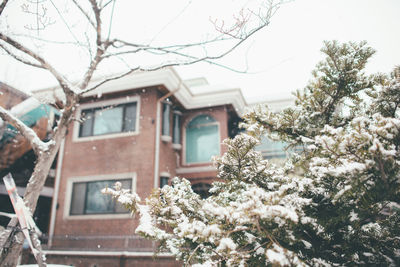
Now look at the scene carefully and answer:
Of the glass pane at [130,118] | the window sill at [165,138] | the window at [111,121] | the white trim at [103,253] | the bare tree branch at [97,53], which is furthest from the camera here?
the window at [111,121]

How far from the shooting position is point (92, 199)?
384 inches

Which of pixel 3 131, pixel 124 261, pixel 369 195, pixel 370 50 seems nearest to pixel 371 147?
pixel 369 195

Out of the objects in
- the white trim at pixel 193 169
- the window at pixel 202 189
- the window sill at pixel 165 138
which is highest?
the window sill at pixel 165 138

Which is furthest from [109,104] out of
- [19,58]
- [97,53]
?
[19,58]

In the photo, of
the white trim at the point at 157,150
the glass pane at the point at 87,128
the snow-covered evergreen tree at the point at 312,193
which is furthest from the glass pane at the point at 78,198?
the snow-covered evergreen tree at the point at 312,193

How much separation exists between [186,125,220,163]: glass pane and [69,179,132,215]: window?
3.18 m

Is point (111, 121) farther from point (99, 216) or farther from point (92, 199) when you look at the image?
point (99, 216)

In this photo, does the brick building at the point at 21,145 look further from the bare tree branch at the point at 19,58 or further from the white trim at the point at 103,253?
the bare tree branch at the point at 19,58

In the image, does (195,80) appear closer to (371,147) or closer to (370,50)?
(370,50)

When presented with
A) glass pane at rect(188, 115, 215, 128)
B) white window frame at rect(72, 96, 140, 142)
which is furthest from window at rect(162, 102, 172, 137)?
A: glass pane at rect(188, 115, 215, 128)

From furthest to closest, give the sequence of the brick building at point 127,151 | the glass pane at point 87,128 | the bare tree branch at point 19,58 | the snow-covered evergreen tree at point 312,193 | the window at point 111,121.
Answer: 1. the glass pane at point 87,128
2. the window at point 111,121
3. the brick building at point 127,151
4. the bare tree branch at point 19,58
5. the snow-covered evergreen tree at point 312,193

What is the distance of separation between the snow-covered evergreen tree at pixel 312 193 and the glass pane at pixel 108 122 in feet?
25.9

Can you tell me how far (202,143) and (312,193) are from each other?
8.93 meters

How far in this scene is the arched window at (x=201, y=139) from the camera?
37.3 ft
